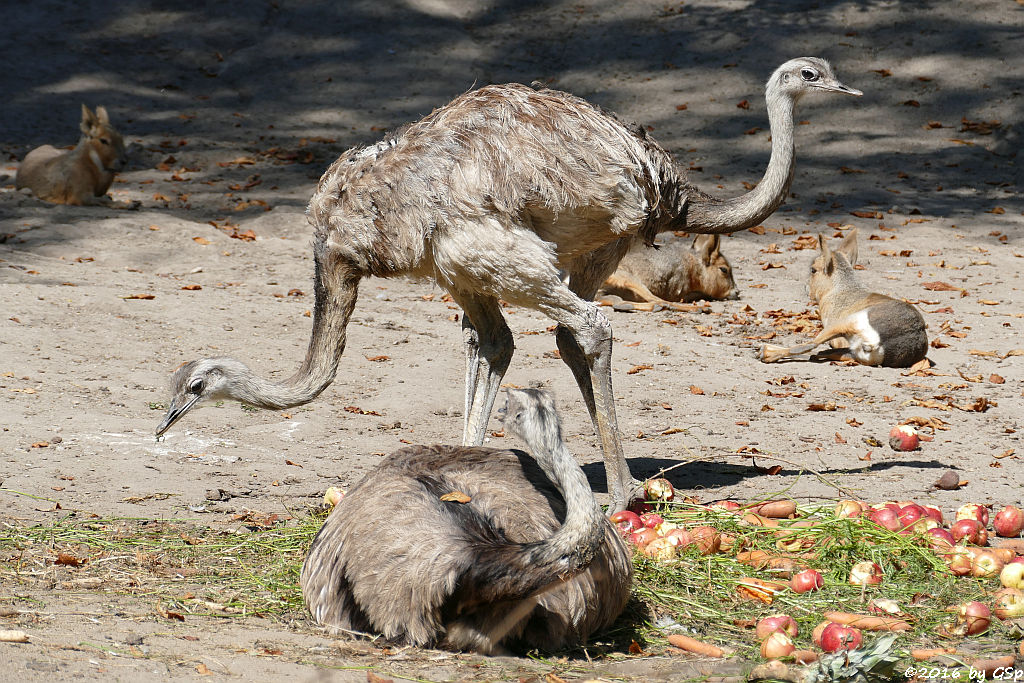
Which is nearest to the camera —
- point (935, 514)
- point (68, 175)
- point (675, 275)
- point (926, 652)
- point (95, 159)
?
point (926, 652)

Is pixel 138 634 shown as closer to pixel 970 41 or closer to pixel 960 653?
pixel 960 653

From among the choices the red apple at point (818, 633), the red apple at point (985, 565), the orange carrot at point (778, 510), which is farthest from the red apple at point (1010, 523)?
the red apple at point (818, 633)

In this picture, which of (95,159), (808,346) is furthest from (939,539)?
(95,159)

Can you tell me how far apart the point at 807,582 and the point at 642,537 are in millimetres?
717

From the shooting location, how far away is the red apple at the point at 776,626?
382cm

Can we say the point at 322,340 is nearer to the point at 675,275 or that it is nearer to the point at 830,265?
the point at 675,275

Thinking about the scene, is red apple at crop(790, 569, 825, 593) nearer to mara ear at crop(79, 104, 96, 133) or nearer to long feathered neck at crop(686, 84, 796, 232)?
long feathered neck at crop(686, 84, 796, 232)

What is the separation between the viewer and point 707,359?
848 cm

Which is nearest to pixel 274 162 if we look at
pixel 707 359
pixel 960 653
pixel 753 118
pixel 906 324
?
pixel 753 118

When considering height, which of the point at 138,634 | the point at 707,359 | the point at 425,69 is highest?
the point at 425,69

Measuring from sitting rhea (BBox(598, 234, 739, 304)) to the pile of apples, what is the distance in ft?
15.8

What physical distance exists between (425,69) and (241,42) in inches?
130

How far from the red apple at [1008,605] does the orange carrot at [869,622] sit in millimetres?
370

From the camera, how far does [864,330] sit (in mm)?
8344
